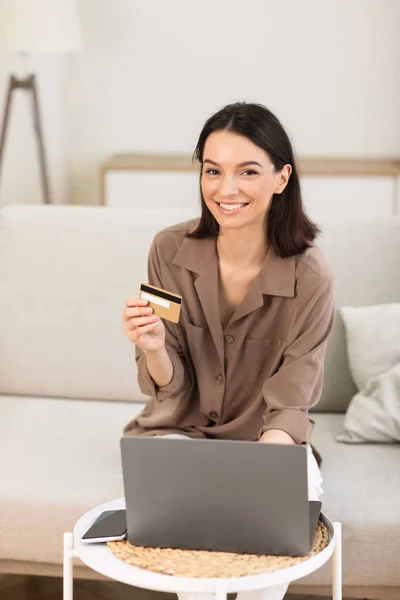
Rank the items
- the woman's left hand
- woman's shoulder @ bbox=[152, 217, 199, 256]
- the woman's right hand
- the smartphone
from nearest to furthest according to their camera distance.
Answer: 1. the smartphone
2. the woman's right hand
3. the woman's left hand
4. woman's shoulder @ bbox=[152, 217, 199, 256]

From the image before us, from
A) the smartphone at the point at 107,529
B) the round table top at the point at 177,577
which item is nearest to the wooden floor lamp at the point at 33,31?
the smartphone at the point at 107,529

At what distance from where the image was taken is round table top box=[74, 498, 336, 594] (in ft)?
4.47

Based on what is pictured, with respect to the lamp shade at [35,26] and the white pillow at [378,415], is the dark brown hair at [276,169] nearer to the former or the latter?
the white pillow at [378,415]

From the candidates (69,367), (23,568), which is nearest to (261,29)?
(69,367)

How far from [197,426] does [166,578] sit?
64cm

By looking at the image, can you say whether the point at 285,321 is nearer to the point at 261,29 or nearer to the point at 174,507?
the point at 174,507

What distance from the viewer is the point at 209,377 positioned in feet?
6.38

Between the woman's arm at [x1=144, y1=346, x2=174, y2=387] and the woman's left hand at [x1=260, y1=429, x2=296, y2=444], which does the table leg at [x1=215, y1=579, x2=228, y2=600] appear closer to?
the woman's left hand at [x1=260, y1=429, x2=296, y2=444]

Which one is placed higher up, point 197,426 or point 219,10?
point 219,10

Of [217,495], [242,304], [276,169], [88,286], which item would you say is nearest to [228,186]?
[276,169]

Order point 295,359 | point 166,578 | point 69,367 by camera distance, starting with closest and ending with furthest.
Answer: point 166,578, point 295,359, point 69,367

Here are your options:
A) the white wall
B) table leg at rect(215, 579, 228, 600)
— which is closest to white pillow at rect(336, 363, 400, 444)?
table leg at rect(215, 579, 228, 600)

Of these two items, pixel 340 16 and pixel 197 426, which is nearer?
pixel 197 426

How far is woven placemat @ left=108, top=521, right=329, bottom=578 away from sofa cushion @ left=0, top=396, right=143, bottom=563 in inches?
19.0
